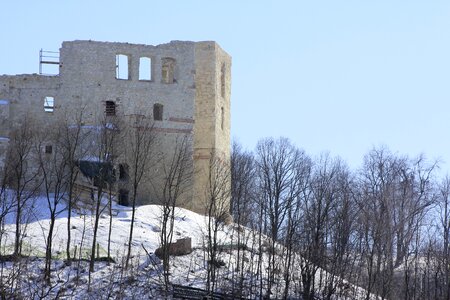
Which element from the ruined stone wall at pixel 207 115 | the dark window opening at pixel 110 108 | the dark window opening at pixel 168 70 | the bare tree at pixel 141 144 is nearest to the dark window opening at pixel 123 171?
the bare tree at pixel 141 144

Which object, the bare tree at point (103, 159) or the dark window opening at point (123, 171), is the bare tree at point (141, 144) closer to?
the dark window opening at point (123, 171)

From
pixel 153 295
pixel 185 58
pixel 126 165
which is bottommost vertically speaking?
pixel 153 295

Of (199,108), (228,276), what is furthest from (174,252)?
(199,108)

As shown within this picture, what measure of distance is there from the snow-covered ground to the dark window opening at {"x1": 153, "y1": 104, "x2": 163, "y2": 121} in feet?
19.7

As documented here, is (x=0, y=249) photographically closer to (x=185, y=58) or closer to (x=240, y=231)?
(x=240, y=231)

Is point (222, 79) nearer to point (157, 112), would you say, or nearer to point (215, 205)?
point (157, 112)

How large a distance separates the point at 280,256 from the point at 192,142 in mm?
10082

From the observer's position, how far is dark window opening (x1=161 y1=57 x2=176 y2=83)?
171 ft

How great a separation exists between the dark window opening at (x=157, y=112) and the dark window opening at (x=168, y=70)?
1354mm

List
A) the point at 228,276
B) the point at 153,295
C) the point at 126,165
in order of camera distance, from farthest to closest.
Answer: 1. the point at 126,165
2. the point at 228,276
3. the point at 153,295

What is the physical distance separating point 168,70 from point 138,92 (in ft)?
8.93

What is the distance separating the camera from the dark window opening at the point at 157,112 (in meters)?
51.2

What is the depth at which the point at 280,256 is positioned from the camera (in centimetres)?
4272

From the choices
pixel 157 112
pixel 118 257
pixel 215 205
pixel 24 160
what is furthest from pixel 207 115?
pixel 118 257
